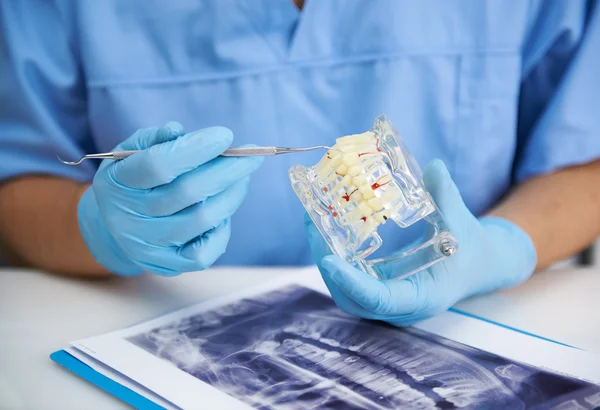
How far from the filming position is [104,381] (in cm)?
55

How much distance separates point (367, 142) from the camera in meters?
0.61

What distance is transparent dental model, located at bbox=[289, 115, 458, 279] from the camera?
23.0 inches

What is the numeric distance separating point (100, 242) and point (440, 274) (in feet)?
1.43

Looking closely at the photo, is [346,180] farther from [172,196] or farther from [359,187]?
[172,196]

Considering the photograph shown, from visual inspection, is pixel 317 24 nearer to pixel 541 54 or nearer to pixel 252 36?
pixel 252 36

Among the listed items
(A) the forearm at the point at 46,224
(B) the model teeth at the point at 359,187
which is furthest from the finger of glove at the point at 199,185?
(A) the forearm at the point at 46,224

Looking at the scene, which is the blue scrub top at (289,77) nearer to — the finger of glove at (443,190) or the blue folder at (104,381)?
the finger of glove at (443,190)

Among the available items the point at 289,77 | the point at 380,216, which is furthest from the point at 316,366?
the point at 289,77

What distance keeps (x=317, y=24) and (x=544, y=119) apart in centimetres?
39

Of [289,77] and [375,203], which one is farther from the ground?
[289,77]

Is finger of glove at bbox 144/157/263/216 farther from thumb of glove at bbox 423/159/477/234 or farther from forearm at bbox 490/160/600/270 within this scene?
forearm at bbox 490/160/600/270

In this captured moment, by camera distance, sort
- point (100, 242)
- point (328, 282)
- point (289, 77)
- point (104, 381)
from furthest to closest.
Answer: point (289, 77) → point (100, 242) → point (328, 282) → point (104, 381)

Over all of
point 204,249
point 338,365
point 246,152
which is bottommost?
point 338,365

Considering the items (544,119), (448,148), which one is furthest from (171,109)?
(544,119)
